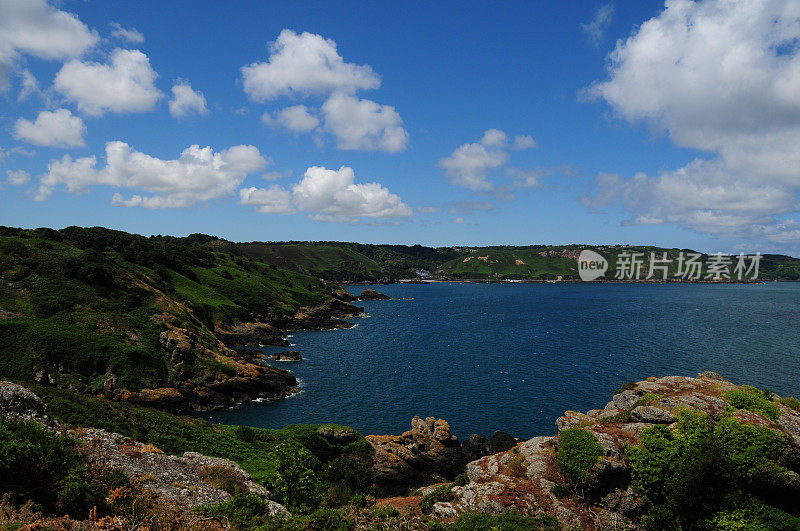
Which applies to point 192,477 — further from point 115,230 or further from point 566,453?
point 115,230

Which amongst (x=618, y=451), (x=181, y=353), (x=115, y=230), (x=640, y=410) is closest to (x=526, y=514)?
(x=618, y=451)

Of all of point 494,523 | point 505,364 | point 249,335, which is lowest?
A: point 249,335

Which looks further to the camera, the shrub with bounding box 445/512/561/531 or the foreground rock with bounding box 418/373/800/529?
the foreground rock with bounding box 418/373/800/529

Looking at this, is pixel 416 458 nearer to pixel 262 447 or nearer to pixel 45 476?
pixel 262 447

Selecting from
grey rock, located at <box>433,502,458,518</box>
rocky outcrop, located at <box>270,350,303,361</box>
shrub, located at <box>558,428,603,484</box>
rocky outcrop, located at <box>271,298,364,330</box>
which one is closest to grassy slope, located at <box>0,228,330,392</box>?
rocky outcrop, located at <box>270,350,303,361</box>

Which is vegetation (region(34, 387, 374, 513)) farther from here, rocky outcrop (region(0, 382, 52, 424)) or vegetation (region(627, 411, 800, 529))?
vegetation (region(627, 411, 800, 529))

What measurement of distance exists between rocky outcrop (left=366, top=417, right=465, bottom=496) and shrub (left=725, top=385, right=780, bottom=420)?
29569 millimetres

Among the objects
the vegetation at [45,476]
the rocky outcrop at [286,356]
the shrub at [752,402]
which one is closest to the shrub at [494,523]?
the vegetation at [45,476]

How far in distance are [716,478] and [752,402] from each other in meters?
9.14

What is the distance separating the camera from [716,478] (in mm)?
23859

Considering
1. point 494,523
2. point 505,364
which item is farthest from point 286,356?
point 494,523

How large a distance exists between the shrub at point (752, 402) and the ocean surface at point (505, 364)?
2837 cm

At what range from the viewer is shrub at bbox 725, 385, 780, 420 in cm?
2769

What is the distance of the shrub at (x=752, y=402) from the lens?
27.7 metres
